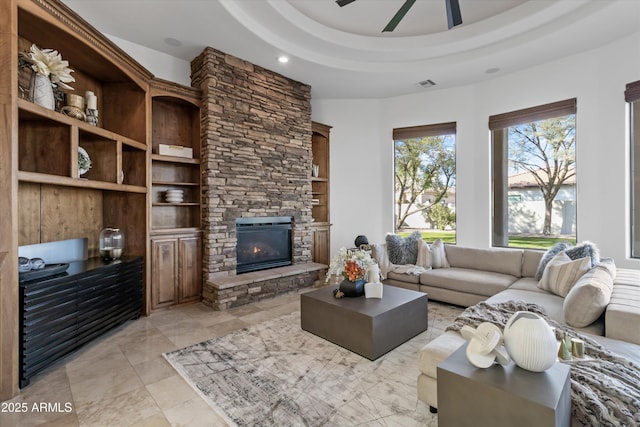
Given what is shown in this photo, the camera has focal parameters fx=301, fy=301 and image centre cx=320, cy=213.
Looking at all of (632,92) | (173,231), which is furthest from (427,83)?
(173,231)

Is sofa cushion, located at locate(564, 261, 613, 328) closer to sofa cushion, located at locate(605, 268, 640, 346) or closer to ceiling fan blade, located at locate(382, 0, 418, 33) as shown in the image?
sofa cushion, located at locate(605, 268, 640, 346)

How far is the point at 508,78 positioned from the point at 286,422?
552 cm

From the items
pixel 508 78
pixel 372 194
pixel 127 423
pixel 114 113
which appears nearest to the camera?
pixel 127 423

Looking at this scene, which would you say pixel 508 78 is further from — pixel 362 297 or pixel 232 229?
Answer: pixel 232 229

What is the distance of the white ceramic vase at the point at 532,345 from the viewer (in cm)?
132

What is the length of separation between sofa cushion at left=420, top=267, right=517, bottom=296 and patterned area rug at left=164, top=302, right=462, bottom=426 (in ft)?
2.87

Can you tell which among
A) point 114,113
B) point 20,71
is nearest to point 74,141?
point 20,71

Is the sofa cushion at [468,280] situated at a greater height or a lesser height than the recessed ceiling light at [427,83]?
lesser

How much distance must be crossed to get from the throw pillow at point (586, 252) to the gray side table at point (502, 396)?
92.5 inches

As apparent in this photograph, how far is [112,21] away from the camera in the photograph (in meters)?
3.34

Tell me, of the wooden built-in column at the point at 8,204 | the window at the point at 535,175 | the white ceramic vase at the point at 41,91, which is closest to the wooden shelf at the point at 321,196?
the window at the point at 535,175

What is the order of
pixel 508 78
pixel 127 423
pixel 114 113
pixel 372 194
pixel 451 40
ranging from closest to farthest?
pixel 127 423 → pixel 114 113 → pixel 451 40 → pixel 508 78 → pixel 372 194

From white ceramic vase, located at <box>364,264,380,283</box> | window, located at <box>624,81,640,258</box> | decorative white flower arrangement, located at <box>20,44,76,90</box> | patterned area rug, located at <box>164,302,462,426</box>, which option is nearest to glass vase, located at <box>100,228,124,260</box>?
patterned area rug, located at <box>164,302,462,426</box>

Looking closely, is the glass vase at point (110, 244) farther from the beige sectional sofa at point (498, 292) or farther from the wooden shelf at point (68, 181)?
the beige sectional sofa at point (498, 292)
